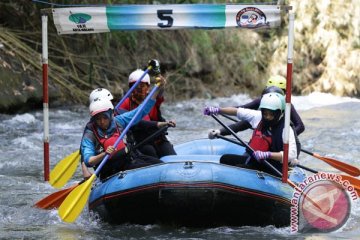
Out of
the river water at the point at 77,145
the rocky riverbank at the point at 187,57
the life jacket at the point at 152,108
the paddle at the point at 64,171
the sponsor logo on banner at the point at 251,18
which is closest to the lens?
the river water at the point at 77,145

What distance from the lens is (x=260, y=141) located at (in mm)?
6160

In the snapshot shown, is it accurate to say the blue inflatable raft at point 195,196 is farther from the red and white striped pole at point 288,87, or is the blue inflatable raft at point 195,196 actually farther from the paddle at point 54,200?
the paddle at point 54,200

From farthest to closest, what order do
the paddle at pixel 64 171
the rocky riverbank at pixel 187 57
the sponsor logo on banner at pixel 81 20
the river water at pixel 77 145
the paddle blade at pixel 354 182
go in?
the rocky riverbank at pixel 187 57 → the paddle at pixel 64 171 → the sponsor logo on banner at pixel 81 20 → the paddle blade at pixel 354 182 → the river water at pixel 77 145

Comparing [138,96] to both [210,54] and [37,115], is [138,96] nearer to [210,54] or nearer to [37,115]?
[37,115]

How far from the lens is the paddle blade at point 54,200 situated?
6352 mm

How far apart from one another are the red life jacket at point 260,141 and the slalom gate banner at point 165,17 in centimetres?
89

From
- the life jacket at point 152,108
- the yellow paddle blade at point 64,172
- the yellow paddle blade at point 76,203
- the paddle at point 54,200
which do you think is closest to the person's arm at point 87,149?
the yellow paddle blade at point 76,203

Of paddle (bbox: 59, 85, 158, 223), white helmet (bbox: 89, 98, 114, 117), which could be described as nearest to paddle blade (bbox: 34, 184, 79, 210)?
paddle (bbox: 59, 85, 158, 223)

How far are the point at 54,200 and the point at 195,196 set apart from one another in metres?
1.47

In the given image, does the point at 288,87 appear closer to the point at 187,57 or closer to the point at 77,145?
the point at 77,145

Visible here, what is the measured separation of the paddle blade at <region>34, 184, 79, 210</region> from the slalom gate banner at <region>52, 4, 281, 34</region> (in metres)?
1.43

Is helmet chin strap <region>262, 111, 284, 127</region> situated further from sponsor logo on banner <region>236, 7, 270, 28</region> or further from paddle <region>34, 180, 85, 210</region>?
paddle <region>34, 180, 85, 210</region>

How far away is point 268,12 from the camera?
6.29m

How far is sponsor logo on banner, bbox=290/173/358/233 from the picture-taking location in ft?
19.0
